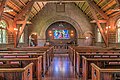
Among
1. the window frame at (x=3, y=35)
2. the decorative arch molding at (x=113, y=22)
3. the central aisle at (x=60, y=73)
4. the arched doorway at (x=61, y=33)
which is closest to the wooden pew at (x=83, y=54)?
the central aisle at (x=60, y=73)

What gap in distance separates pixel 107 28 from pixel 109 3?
5.96ft

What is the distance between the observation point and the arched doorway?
24.0 metres

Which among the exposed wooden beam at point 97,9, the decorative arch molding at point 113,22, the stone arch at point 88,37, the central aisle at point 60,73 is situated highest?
the exposed wooden beam at point 97,9

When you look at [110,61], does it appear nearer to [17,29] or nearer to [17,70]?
[17,70]

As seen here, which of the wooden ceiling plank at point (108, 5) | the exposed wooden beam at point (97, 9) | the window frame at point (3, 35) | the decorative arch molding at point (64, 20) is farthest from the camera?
the decorative arch molding at point (64, 20)

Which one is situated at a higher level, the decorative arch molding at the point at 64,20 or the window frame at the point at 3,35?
the decorative arch molding at the point at 64,20

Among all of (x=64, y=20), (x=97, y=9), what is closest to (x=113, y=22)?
(x=97, y=9)

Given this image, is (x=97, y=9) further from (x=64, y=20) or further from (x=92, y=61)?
(x=92, y=61)

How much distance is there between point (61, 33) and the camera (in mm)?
23953

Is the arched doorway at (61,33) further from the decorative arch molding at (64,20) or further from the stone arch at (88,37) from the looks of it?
the stone arch at (88,37)

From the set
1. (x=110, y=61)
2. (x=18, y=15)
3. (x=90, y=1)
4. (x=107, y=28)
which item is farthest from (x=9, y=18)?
(x=110, y=61)

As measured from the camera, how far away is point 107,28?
15.1 meters

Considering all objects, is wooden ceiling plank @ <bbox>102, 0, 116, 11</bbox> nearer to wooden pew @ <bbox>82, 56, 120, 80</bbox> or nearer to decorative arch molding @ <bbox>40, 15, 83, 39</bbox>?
decorative arch molding @ <bbox>40, 15, 83, 39</bbox>

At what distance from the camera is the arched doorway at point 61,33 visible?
78.7ft
